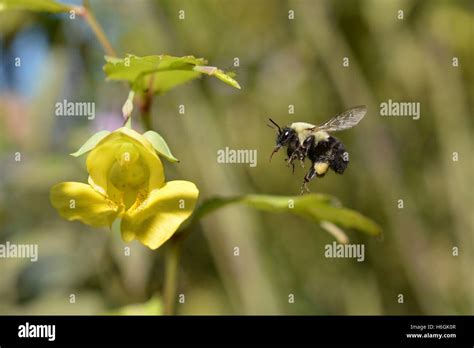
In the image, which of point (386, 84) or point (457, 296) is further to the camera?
point (386, 84)

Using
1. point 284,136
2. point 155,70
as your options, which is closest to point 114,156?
point 155,70

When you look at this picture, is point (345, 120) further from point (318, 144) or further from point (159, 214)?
point (159, 214)

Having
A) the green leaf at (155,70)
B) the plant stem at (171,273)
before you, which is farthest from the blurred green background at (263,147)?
the green leaf at (155,70)

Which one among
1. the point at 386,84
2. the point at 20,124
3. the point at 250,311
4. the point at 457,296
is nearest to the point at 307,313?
the point at 250,311

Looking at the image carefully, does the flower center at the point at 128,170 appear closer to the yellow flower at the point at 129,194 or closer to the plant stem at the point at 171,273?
the yellow flower at the point at 129,194
